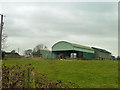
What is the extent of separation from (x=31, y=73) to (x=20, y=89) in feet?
1.46

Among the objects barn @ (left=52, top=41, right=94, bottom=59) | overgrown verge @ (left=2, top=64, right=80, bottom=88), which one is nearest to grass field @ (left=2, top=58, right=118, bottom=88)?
overgrown verge @ (left=2, top=64, right=80, bottom=88)

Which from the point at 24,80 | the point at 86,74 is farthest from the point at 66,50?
the point at 24,80

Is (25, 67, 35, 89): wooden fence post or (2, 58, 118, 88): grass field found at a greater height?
(25, 67, 35, 89): wooden fence post

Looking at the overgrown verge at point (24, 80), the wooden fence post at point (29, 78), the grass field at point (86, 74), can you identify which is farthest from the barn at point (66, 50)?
the wooden fence post at point (29, 78)

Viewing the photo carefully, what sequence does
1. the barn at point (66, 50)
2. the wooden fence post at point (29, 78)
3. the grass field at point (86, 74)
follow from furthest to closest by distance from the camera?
the barn at point (66, 50), the grass field at point (86, 74), the wooden fence post at point (29, 78)

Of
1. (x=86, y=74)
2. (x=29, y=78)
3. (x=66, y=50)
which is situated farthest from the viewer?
(x=66, y=50)

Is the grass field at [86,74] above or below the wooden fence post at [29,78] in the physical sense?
below

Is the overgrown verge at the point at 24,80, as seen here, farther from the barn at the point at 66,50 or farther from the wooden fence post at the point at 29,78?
the barn at the point at 66,50

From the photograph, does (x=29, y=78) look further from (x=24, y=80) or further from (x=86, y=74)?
(x=86, y=74)

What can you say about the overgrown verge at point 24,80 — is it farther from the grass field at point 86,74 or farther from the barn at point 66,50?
the barn at point 66,50

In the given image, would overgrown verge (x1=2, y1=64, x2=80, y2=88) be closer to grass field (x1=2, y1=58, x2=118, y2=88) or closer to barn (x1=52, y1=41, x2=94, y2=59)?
grass field (x1=2, y1=58, x2=118, y2=88)

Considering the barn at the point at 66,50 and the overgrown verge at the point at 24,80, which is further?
the barn at the point at 66,50

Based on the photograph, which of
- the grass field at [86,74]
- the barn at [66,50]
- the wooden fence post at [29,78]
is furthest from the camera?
the barn at [66,50]

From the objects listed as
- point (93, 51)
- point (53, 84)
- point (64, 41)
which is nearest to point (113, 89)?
point (53, 84)
